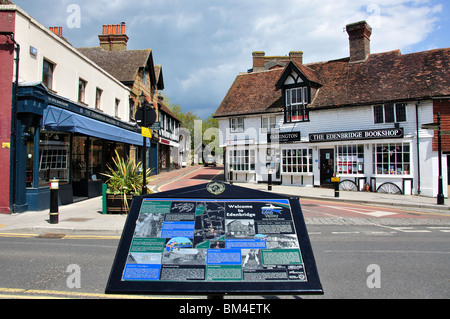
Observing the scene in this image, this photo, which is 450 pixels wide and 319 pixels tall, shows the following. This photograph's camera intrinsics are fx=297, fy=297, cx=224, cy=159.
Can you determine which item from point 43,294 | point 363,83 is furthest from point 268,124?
point 43,294

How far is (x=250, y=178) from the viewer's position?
24.1 meters

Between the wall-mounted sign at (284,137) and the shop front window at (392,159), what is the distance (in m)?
5.28

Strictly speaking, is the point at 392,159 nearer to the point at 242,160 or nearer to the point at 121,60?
the point at 242,160

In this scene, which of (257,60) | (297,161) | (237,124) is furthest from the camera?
(257,60)

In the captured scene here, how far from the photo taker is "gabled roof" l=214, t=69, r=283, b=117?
23.4 m

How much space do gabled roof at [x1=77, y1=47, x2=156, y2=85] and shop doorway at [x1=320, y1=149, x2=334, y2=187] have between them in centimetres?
1492

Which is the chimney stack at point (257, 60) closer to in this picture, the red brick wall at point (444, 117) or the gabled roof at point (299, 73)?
the gabled roof at point (299, 73)

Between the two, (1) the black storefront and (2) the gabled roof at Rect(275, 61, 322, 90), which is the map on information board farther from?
(2) the gabled roof at Rect(275, 61, 322, 90)

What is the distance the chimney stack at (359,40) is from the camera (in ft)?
69.2

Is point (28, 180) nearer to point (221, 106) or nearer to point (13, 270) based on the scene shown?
point (13, 270)

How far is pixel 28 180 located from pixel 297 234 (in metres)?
11.4

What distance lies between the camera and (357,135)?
18.5m

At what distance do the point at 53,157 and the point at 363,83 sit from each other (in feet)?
62.0

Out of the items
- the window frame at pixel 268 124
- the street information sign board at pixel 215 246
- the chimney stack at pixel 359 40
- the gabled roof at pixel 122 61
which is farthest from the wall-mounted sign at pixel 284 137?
the street information sign board at pixel 215 246
